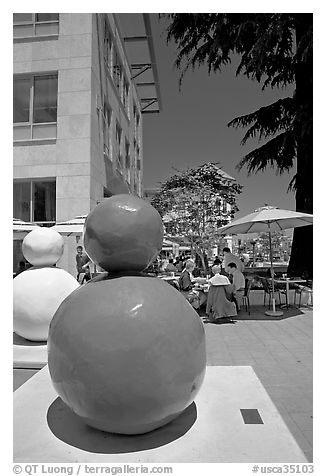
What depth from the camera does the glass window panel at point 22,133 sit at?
1676cm

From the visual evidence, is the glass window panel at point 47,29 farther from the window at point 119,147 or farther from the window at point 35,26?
the window at point 119,147

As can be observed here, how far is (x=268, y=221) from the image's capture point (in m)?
10.0

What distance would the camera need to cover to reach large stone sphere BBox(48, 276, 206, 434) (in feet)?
8.79

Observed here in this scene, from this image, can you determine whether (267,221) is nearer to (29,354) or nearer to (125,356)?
(29,354)

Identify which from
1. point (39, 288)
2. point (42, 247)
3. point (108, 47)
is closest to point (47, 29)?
point (108, 47)

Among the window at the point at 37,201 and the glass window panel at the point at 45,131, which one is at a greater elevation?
the glass window panel at the point at 45,131

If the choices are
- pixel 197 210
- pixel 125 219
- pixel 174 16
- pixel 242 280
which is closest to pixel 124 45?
pixel 174 16

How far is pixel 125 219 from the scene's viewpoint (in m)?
2.97

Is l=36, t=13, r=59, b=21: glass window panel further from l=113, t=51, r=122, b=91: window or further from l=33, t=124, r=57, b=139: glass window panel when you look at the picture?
l=113, t=51, r=122, b=91: window

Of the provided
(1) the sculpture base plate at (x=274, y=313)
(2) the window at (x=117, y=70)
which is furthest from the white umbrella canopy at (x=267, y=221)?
(2) the window at (x=117, y=70)

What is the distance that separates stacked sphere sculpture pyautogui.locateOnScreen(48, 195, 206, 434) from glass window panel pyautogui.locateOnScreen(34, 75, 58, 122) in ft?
50.4

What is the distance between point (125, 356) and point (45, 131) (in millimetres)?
15874

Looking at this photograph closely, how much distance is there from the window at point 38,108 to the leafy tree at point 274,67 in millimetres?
5891

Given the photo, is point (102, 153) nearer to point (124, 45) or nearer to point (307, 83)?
point (307, 83)
